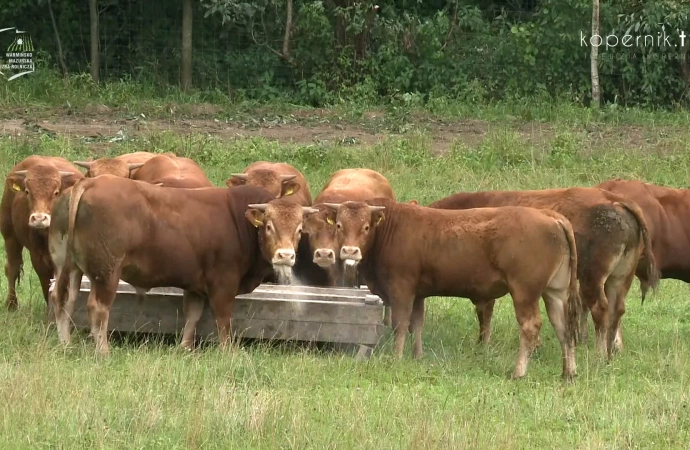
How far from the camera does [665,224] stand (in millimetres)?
10953

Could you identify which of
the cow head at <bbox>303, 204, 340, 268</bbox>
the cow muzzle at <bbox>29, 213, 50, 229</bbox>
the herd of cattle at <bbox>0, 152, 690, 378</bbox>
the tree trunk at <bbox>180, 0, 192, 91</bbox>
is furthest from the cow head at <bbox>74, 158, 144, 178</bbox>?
the tree trunk at <bbox>180, 0, 192, 91</bbox>

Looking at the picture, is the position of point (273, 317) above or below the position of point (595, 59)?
below

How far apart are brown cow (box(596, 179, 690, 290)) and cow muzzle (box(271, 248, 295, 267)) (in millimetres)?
3157

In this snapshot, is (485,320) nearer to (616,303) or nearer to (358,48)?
(616,303)

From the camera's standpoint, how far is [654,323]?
444 inches

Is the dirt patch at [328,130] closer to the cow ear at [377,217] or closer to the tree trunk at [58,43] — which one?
the tree trunk at [58,43]

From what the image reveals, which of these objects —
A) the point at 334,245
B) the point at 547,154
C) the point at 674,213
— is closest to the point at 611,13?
the point at 547,154

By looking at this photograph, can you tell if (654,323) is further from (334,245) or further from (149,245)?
(149,245)

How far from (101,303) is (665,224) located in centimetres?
507

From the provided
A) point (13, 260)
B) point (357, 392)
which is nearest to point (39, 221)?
point (13, 260)

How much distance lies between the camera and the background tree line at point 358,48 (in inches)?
885

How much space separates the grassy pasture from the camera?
23.4 feet

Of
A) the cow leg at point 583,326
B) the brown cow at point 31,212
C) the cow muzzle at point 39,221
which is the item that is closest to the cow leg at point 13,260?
the brown cow at point 31,212

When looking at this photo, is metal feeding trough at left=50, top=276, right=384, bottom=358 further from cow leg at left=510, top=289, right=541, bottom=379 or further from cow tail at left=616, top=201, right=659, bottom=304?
cow tail at left=616, top=201, right=659, bottom=304
